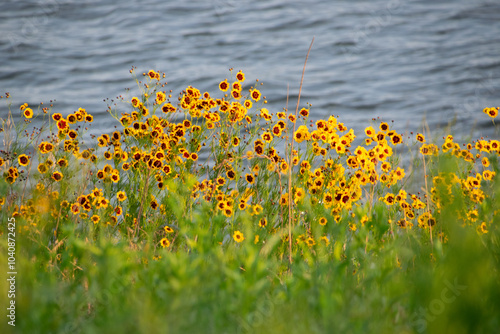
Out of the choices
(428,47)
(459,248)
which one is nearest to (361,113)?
(428,47)

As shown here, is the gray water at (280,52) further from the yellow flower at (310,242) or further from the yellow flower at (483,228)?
the yellow flower at (310,242)

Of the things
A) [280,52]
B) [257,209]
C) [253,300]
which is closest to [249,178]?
[257,209]

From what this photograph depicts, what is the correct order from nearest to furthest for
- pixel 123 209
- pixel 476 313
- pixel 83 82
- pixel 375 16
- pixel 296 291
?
pixel 476 313
pixel 296 291
pixel 123 209
pixel 83 82
pixel 375 16

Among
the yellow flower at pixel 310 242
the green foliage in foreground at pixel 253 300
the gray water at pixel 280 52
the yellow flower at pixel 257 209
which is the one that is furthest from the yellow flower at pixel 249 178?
the gray water at pixel 280 52

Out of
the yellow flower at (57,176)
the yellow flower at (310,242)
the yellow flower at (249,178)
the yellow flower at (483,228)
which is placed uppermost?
the yellow flower at (57,176)

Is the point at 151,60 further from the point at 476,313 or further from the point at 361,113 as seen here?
the point at 476,313

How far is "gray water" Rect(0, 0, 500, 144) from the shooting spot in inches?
→ 360

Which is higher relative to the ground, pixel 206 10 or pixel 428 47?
pixel 206 10

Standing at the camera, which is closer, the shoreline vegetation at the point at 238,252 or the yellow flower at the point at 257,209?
the shoreline vegetation at the point at 238,252

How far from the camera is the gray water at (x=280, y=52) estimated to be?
30.0ft

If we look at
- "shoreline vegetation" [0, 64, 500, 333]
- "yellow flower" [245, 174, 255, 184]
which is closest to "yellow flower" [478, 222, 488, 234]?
"shoreline vegetation" [0, 64, 500, 333]

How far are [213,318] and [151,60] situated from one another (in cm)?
965

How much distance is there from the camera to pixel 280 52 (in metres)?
11.8

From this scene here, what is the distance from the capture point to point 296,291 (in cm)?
202
